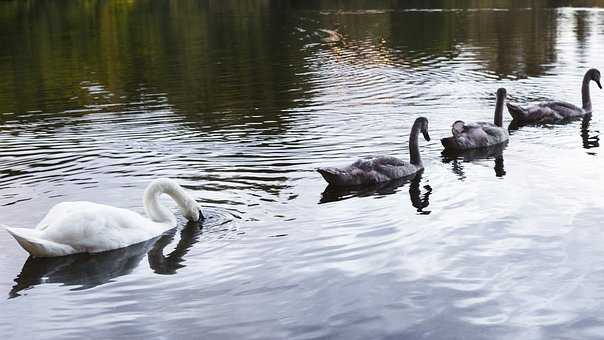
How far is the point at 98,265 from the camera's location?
1595cm

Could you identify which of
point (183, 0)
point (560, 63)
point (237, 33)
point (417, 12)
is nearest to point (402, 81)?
point (560, 63)

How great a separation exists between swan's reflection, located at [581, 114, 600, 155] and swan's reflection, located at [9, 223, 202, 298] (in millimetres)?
12941

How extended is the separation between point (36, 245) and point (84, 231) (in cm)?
89

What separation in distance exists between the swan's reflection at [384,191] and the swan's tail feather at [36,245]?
19.3 feet

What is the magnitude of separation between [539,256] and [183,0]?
102m

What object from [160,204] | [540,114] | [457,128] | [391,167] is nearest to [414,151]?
[391,167]

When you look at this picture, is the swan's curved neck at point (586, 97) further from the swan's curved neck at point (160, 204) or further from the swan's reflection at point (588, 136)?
the swan's curved neck at point (160, 204)

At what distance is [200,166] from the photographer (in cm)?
2334

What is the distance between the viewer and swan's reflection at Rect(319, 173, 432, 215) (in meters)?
19.7

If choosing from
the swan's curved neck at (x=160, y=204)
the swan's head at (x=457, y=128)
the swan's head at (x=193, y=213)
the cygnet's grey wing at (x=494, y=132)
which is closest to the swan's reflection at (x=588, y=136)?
the cygnet's grey wing at (x=494, y=132)

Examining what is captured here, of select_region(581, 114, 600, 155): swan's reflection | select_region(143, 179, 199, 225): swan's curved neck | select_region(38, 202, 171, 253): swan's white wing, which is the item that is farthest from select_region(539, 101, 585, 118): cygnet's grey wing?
select_region(38, 202, 171, 253): swan's white wing

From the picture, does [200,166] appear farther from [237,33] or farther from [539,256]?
[237,33]

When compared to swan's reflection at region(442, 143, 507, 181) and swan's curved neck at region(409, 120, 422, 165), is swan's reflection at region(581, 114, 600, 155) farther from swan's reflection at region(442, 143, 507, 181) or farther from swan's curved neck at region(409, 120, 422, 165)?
swan's curved neck at region(409, 120, 422, 165)

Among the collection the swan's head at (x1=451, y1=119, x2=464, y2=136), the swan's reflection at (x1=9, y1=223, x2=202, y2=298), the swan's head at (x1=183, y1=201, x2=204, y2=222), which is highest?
the swan's head at (x1=451, y1=119, x2=464, y2=136)
